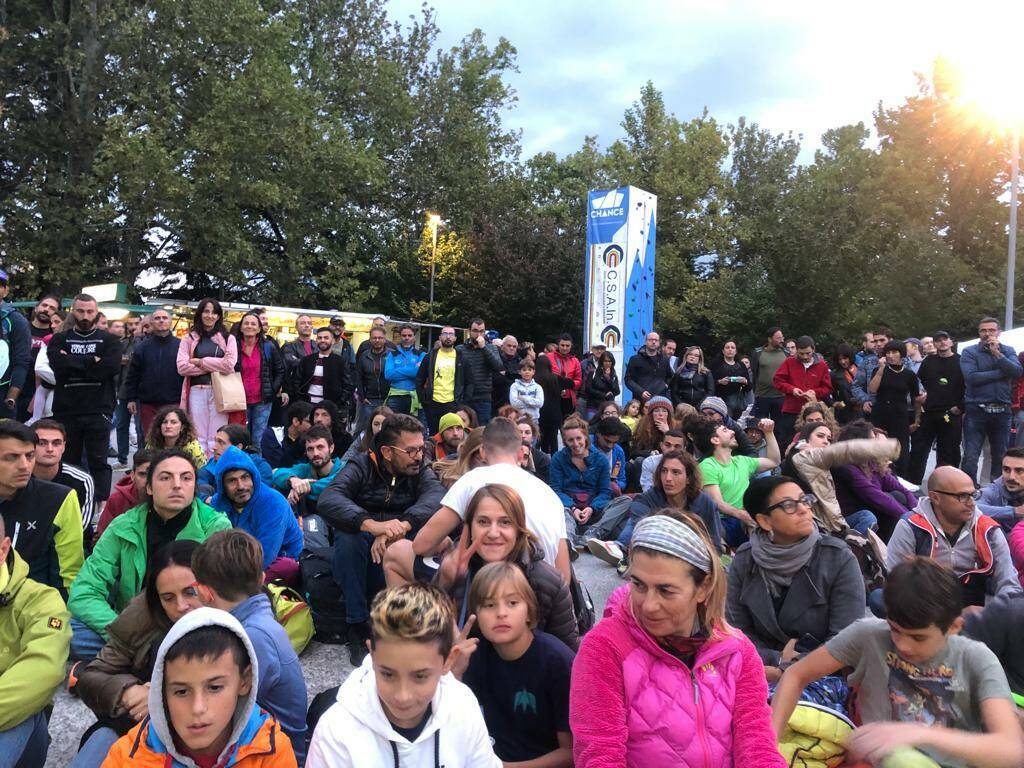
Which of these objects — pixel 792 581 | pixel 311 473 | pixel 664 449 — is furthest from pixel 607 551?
pixel 311 473

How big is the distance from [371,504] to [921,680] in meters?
2.96

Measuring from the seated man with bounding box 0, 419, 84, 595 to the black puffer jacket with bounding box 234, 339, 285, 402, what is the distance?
13.3 feet

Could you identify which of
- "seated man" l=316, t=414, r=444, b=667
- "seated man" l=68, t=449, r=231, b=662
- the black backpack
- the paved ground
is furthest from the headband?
the black backpack

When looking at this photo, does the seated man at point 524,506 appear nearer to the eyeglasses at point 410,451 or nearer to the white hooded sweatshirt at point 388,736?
the eyeglasses at point 410,451

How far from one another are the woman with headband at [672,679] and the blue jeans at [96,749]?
163 centimetres

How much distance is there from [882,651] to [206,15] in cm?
2354

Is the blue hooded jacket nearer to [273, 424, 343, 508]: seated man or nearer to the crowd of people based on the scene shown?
the crowd of people

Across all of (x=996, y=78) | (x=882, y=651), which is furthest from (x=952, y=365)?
(x=996, y=78)

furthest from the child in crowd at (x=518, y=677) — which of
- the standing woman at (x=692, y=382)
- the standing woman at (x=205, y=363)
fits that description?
the standing woman at (x=692, y=382)

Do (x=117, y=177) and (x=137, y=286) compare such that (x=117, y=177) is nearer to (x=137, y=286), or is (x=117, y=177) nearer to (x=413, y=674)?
(x=137, y=286)

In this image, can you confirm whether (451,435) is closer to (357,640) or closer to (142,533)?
(357,640)

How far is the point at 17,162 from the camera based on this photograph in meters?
22.1

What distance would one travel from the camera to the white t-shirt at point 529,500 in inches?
135

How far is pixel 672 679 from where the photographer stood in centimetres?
225
